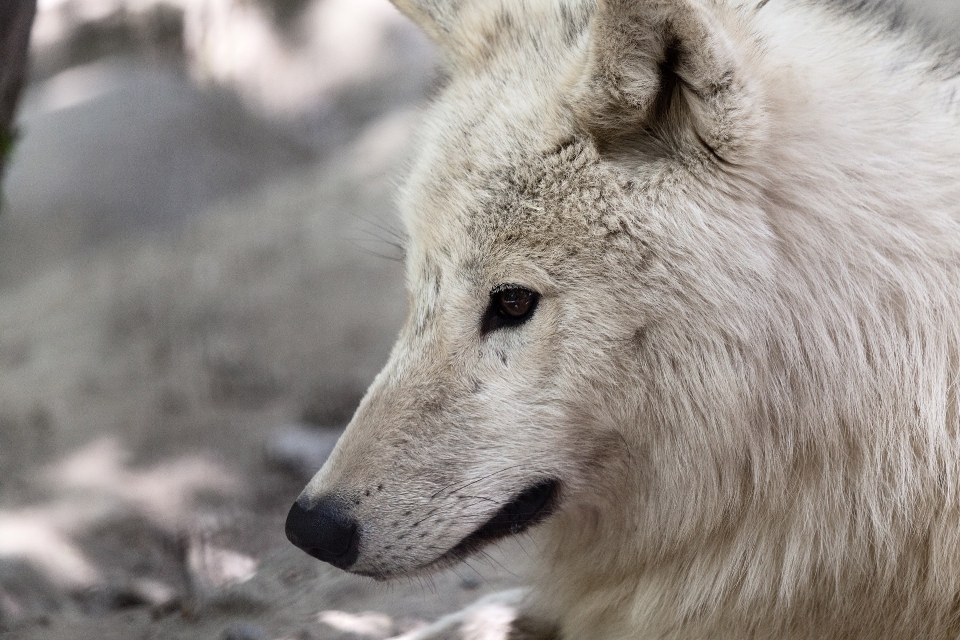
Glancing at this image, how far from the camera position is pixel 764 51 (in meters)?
2.18

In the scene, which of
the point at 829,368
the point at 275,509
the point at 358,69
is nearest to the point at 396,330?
the point at 275,509

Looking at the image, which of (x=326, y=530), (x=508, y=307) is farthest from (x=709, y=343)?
(x=326, y=530)

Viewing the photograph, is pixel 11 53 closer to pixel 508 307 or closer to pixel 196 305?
pixel 508 307

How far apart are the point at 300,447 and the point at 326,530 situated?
2.76 metres

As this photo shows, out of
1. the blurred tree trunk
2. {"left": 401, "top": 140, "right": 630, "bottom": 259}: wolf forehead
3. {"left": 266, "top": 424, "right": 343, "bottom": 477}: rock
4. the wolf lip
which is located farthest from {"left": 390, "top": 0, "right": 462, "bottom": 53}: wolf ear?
{"left": 266, "top": 424, "right": 343, "bottom": 477}: rock

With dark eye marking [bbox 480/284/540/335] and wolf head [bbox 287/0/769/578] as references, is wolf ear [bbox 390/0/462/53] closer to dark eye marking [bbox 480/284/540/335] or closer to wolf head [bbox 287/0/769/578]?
wolf head [bbox 287/0/769/578]

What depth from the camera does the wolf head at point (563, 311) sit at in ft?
7.06

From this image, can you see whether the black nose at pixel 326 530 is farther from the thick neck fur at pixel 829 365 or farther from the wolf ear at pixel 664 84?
the wolf ear at pixel 664 84

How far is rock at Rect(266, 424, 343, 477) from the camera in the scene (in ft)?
16.1

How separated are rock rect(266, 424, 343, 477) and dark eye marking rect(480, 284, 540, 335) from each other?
2710 millimetres

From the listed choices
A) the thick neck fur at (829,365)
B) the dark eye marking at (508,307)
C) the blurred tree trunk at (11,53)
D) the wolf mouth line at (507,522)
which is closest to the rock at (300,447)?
the blurred tree trunk at (11,53)

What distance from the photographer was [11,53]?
3.62m

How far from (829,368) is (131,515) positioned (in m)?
3.39

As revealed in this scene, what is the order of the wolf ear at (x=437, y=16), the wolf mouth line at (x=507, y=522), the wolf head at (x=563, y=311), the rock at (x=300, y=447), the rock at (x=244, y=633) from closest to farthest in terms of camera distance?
1. the wolf head at (x=563, y=311)
2. the wolf mouth line at (x=507, y=522)
3. the wolf ear at (x=437, y=16)
4. the rock at (x=244, y=633)
5. the rock at (x=300, y=447)
